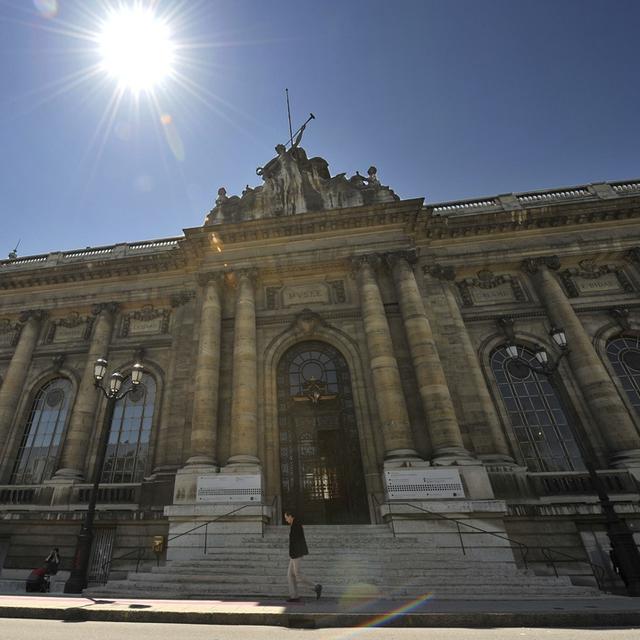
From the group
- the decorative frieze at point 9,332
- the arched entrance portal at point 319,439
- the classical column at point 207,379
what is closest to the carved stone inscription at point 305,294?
the arched entrance portal at point 319,439

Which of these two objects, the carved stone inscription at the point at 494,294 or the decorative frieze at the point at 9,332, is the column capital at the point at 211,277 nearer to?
the decorative frieze at the point at 9,332

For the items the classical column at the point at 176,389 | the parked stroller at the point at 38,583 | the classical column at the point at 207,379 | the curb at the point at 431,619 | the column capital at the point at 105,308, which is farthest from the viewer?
the column capital at the point at 105,308

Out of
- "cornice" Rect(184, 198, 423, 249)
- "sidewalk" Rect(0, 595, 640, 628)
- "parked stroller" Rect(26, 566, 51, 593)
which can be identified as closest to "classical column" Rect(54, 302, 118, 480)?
"parked stroller" Rect(26, 566, 51, 593)

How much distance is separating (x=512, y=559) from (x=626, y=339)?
10.5 metres

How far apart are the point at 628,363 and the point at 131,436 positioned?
64.4 ft

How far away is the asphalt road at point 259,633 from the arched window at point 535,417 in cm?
893

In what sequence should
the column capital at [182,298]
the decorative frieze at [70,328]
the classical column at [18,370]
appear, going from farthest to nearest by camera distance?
the decorative frieze at [70,328]
the column capital at [182,298]
the classical column at [18,370]

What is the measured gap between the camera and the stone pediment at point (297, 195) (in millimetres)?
17891

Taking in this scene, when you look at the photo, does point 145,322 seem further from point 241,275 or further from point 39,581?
point 39,581

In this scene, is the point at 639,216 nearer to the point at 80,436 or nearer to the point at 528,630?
the point at 528,630

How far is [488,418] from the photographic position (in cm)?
1296

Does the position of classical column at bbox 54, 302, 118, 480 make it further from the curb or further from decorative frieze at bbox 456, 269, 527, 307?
decorative frieze at bbox 456, 269, 527, 307

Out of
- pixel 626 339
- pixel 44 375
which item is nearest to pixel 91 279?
pixel 44 375

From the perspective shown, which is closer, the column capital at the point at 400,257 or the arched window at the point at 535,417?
the arched window at the point at 535,417
